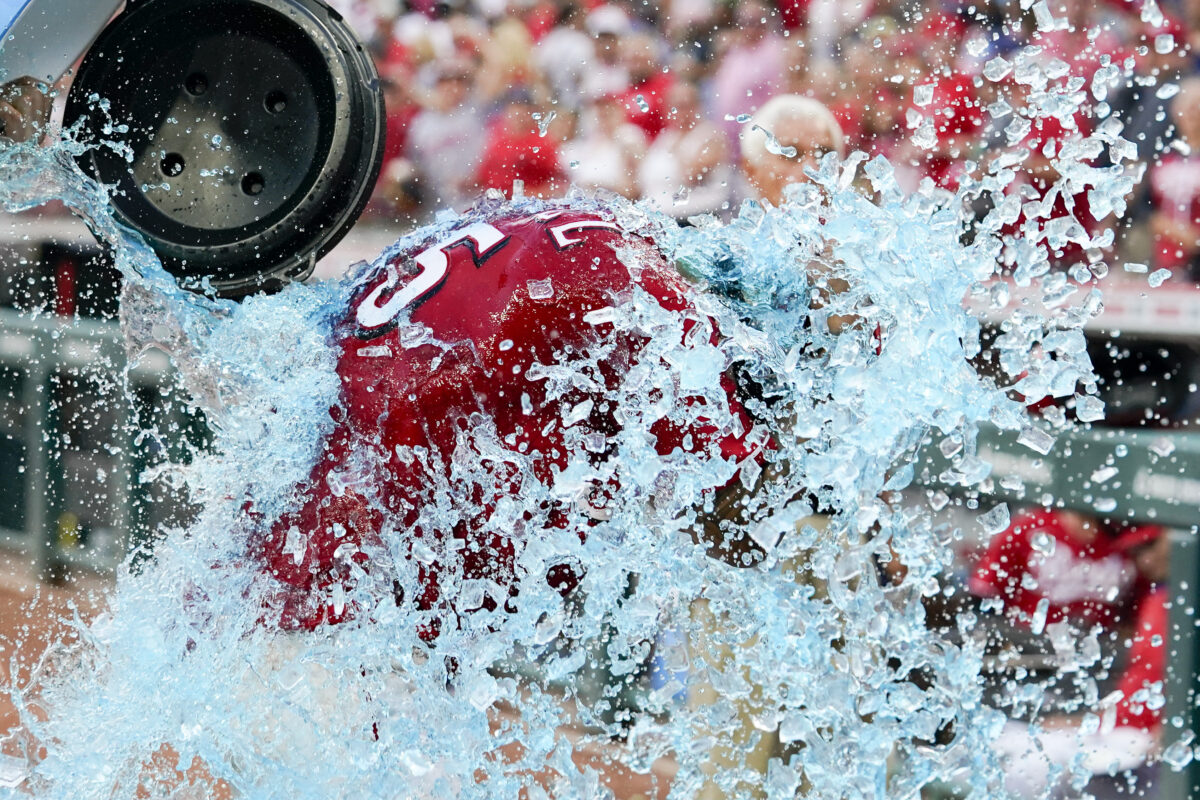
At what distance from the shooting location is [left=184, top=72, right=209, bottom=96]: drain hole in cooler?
1.23 meters

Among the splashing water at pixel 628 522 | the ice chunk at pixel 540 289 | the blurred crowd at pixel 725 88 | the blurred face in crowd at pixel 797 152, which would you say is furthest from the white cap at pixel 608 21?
the ice chunk at pixel 540 289

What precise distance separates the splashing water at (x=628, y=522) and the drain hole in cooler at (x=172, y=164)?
7 centimetres

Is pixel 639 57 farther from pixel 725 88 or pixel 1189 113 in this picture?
pixel 1189 113

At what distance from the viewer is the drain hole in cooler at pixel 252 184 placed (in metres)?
1.21

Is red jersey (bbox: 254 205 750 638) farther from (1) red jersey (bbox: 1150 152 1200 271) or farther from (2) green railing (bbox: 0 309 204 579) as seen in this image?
(2) green railing (bbox: 0 309 204 579)

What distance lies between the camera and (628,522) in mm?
1135

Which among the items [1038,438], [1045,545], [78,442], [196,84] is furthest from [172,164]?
[78,442]

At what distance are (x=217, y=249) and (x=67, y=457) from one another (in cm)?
195

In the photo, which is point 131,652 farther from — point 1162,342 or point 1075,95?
point 1075,95

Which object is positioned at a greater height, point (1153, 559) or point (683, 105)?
point (683, 105)

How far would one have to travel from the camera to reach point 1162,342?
6.07 feet

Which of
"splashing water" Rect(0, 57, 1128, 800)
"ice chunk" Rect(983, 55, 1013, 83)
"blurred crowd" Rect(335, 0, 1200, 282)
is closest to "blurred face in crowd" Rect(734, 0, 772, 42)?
"blurred crowd" Rect(335, 0, 1200, 282)

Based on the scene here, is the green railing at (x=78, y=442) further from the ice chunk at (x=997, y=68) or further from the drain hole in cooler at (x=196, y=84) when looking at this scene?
the ice chunk at (x=997, y=68)

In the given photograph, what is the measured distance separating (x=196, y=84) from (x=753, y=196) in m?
1.13
